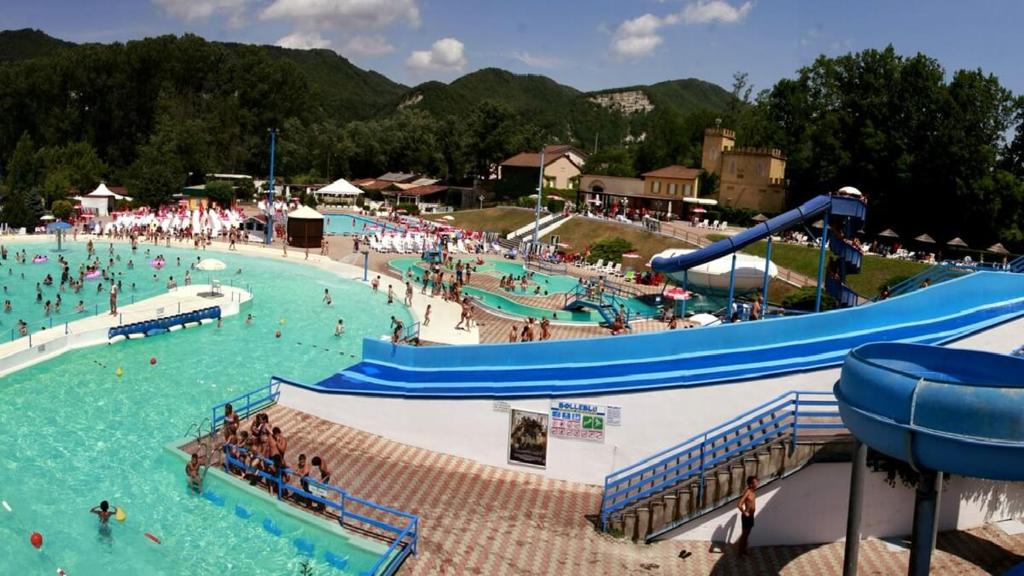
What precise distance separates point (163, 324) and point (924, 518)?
24.3 meters

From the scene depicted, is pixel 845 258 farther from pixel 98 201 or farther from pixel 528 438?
pixel 98 201

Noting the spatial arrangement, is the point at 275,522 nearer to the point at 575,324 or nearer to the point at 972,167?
the point at 575,324

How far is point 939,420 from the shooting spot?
6.62 metres

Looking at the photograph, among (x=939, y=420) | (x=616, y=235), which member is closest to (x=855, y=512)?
(x=939, y=420)

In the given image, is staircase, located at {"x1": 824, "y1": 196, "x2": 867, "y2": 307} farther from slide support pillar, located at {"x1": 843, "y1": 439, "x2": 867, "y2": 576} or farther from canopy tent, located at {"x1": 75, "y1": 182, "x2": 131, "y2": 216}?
canopy tent, located at {"x1": 75, "y1": 182, "x2": 131, "y2": 216}

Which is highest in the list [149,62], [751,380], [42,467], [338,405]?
[149,62]

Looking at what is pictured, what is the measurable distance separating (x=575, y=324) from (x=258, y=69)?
83.1 metres

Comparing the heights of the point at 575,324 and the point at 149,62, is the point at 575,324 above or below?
below

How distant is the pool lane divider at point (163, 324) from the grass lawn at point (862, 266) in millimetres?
28286

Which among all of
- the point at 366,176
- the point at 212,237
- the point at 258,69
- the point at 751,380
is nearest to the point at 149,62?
the point at 258,69

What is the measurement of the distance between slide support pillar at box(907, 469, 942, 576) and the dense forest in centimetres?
4209

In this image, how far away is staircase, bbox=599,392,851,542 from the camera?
11.0 m

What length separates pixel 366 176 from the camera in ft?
298

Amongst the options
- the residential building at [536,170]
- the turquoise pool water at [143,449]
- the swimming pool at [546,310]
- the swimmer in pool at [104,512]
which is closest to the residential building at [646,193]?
the residential building at [536,170]
